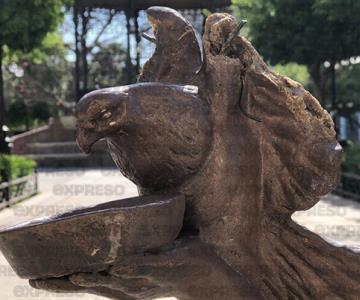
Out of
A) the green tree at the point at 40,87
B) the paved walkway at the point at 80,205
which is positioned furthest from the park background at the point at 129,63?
the green tree at the point at 40,87

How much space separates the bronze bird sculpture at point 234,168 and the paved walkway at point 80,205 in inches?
84.7

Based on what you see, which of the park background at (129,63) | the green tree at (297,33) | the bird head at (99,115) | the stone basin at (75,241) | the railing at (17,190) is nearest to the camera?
the stone basin at (75,241)

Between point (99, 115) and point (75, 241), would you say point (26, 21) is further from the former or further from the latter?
point (75, 241)

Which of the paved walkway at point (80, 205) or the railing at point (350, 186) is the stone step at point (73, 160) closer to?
the paved walkway at point (80, 205)

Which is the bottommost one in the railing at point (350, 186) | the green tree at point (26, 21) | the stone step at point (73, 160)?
the stone step at point (73, 160)

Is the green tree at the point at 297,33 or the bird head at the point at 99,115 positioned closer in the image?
the bird head at the point at 99,115

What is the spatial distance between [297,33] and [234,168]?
11.4m

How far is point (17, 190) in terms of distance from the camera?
11297 mm

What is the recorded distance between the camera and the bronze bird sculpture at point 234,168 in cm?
214

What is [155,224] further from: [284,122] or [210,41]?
[210,41]

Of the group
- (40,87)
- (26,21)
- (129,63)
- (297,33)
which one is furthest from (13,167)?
(40,87)

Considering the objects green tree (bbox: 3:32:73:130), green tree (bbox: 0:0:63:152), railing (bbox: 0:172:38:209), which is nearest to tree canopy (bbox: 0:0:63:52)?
green tree (bbox: 0:0:63:152)

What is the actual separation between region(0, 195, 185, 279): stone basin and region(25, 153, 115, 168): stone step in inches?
726

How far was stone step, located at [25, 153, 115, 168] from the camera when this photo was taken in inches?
802
